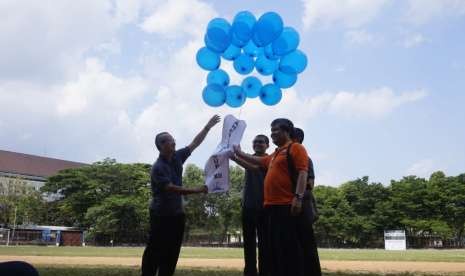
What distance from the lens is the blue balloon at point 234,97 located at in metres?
6.93

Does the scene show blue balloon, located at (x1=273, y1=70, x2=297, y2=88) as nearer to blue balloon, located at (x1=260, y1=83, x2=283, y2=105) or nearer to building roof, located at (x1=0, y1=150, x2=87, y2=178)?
blue balloon, located at (x1=260, y1=83, x2=283, y2=105)

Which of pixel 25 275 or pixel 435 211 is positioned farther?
pixel 435 211

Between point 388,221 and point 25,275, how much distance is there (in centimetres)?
4958

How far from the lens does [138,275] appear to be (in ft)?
24.4

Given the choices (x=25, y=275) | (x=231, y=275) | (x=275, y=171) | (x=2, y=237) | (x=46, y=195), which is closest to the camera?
(x=25, y=275)

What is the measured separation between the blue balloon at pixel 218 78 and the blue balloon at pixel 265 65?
50 cm

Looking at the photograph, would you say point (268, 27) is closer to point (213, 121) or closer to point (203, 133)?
point (213, 121)

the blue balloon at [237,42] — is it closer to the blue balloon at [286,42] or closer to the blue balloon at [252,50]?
the blue balloon at [252,50]

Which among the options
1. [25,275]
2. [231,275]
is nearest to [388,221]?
[231,275]

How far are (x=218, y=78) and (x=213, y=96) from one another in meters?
0.38

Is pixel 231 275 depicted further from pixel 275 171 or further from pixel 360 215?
pixel 360 215

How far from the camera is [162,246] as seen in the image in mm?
5355

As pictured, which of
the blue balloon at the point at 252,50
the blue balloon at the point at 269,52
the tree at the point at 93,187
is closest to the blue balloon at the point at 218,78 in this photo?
the blue balloon at the point at 252,50

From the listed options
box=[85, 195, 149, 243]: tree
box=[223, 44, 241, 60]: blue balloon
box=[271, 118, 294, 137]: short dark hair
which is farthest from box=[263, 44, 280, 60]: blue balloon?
box=[85, 195, 149, 243]: tree
